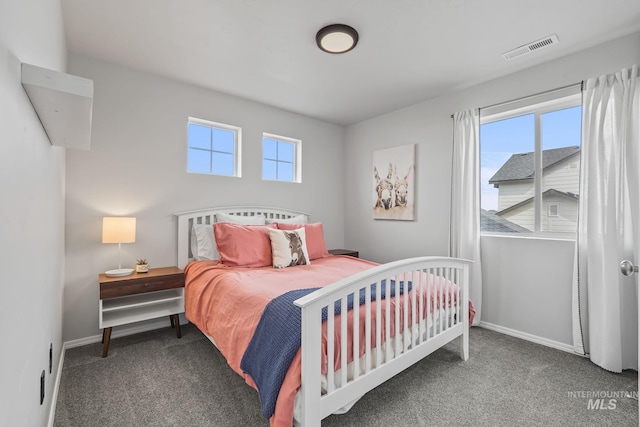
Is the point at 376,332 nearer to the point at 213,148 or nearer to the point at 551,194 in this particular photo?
the point at 551,194

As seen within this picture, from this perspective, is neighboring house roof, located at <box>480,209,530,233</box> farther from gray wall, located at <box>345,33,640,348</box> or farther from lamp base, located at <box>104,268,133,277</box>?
lamp base, located at <box>104,268,133,277</box>

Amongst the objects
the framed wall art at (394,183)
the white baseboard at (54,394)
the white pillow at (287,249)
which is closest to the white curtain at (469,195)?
the framed wall art at (394,183)

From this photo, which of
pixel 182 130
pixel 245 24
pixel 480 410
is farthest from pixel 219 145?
pixel 480 410

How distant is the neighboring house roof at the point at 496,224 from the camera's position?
2.92 metres

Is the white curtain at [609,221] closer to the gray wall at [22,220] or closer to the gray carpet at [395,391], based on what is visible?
the gray carpet at [395,391]

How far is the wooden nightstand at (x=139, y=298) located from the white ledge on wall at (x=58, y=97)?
151cm

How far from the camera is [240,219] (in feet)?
10.6

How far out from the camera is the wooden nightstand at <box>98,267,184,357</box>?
7.73 ft

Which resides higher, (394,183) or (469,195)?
(394,183)

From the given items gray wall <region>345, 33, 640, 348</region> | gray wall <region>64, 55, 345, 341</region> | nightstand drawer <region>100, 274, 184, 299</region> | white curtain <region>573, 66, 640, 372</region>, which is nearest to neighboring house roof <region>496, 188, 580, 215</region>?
white curtain <region>573, 66, 640, 372</region>

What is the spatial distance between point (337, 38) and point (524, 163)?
2198mm

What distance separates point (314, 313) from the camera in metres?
1.37

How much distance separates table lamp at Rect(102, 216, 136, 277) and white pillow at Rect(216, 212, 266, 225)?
2.77 ft

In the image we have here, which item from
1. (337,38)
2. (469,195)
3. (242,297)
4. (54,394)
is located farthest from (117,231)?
(469,195)
